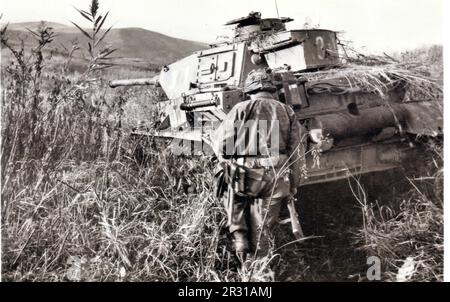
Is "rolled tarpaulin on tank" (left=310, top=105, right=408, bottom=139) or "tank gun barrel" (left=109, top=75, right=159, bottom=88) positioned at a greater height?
"tank gun barrel" (left=109, top=75, right=159, bottom=88)

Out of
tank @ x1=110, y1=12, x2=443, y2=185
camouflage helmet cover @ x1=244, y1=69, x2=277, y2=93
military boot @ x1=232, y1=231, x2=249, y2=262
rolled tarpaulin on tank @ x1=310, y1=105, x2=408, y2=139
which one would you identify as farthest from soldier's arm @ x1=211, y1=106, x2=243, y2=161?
rolled tarpaulin on tank @ x1=310, y1=105, x2=408, y2=139

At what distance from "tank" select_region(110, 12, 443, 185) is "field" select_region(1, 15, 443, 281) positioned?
21.9 inches

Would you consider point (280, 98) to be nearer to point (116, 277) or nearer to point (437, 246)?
point (437, 246)

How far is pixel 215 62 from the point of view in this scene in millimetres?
7641

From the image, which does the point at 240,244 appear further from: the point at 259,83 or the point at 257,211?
the point at 259,83

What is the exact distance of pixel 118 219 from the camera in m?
4.67

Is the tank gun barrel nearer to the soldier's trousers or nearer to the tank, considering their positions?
the tank

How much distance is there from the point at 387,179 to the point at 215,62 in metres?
3.03

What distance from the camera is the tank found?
586 cm

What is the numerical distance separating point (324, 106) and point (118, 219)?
9.65ft

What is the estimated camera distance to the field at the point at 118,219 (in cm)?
419

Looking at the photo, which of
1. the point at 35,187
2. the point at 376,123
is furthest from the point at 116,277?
the point at 376,123
